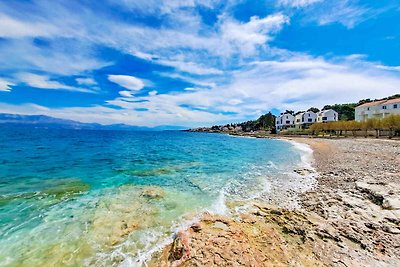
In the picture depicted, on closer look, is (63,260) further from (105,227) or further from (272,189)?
(272,189)

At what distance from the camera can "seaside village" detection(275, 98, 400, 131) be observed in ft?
228

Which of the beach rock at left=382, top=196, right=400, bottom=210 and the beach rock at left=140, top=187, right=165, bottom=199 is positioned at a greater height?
the beach rock at left=382, top=196, right=400, bottom=210

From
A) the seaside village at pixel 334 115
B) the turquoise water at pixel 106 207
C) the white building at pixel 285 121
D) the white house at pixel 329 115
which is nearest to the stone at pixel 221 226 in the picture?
the turquoise water at pixel 106 207

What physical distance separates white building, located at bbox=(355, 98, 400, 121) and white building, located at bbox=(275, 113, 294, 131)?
3991cm

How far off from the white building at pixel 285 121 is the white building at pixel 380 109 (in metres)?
39.9

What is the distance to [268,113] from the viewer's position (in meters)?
146

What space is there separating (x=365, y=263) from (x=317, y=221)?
2.34m

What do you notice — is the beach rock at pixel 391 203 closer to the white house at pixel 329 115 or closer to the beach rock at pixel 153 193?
the beach rock at pixel 153 193

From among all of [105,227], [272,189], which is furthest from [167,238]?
[272,189]

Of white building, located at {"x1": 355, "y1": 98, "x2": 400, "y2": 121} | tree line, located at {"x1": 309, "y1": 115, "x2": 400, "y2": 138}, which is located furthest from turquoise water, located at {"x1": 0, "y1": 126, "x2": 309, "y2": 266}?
white building, located at {"x1": 355, "y1": 98, "x2": 400, "y2": 121}

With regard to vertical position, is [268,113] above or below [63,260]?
above

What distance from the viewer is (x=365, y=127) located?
199ft

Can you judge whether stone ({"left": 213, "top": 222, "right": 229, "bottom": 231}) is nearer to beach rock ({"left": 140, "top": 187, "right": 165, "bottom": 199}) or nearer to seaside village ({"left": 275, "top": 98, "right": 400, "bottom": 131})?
beach rock ({"left": 140, "top": 187, "right": 165, "bottom": 199})

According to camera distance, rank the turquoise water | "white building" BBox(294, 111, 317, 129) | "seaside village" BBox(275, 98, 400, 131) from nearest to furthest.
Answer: the turquoise water → "seaside village" BBox(275, 98, 400, 131) → "white building" BBox(294, 111, 317, 129)
